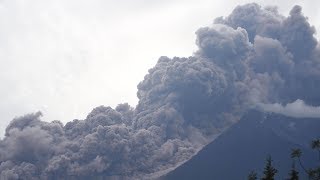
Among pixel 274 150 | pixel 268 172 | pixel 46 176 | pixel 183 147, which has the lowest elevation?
pixel 268 172

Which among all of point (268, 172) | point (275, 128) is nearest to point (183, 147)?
point (275, 128)

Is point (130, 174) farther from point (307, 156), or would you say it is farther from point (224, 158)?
point (307, 156)

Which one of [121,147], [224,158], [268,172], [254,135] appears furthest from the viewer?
[254,135]

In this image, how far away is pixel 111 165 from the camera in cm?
11769

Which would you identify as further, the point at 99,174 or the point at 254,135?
the point at 254,135

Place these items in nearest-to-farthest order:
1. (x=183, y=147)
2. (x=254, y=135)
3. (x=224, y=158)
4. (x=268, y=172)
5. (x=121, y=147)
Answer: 1. (x=268, y=172)
2. (x=121, y=147)
3. (x=183, y=147)
4. (x=224, y=158)
5. (x=254, y=135)

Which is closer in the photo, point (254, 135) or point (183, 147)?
point (183, 147)

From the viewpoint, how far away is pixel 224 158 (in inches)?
6132

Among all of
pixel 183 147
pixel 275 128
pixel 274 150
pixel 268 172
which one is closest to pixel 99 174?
pixel 183 147

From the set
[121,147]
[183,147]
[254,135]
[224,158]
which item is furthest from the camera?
[254,135]

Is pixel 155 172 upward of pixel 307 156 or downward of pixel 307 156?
downward

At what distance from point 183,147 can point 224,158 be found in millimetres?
33466

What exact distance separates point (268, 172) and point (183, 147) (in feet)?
314

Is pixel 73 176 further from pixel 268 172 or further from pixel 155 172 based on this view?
pixel 268 172
